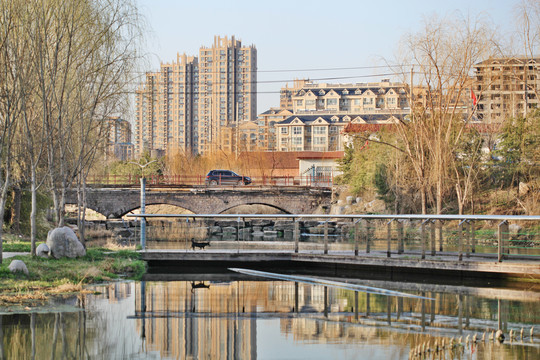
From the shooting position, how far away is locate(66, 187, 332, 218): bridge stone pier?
55875 mm

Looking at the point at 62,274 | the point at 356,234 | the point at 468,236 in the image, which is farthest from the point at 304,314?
the point at 468,236

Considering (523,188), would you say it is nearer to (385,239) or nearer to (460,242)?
(385,239)

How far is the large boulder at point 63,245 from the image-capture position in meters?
20.2

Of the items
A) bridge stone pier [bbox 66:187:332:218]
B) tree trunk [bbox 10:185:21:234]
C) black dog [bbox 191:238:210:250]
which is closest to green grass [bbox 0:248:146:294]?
black dog [bbox 191:238:210:250]

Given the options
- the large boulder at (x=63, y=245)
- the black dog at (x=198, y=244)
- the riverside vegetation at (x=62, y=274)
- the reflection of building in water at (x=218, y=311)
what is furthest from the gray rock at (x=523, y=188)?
the large boulder at (x=63, y=245)

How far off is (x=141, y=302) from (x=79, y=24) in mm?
9939

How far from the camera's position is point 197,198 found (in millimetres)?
57031

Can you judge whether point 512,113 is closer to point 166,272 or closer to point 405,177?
point 405,177

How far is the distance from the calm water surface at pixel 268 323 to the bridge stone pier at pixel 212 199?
1520 inches

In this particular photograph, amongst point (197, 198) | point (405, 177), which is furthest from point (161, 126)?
point (405, 177)

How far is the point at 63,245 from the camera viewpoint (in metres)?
20.3

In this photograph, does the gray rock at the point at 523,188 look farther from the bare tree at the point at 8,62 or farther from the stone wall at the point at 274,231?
the bare tree at the point at 8,62

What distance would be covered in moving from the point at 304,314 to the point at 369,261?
6799 mm

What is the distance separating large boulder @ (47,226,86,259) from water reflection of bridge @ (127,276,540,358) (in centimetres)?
304
